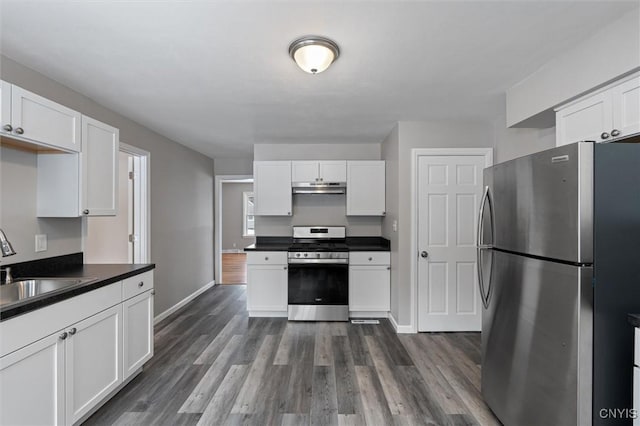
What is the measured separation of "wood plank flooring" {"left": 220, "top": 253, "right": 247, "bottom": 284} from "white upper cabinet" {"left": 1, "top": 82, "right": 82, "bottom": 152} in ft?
14.0

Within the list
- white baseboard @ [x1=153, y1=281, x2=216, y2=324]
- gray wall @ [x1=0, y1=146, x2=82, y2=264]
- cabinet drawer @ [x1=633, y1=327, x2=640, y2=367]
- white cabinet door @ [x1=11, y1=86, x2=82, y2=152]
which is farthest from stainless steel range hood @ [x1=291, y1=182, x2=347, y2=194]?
cabinet drawer @ [x1=633, y1=327, x2=640, y2=367]

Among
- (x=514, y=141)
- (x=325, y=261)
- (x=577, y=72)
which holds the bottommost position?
(x=325, y=261)

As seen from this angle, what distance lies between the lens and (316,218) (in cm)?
462

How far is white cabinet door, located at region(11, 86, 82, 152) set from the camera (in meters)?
1.77

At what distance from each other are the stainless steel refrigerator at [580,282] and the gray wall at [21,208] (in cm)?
323

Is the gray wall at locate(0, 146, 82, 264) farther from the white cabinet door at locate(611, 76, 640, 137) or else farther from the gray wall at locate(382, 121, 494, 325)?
the white cabinet door at locate(611, 76, 640, 137)

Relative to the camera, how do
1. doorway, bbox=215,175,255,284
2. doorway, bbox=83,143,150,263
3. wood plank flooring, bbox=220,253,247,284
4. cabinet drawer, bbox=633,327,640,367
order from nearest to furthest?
cabinet drawer, bbox=633,327,640,367 → doorway, bbox=83,143,150,263 → wood plank flooring, bbox=220,253,247,284 → doorway, bbox=215,175,255,284

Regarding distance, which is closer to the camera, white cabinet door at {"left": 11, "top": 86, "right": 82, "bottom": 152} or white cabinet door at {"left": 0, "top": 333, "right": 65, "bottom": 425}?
white cabinet door at {"left": 0, "top": 333, "right": 65, "bottom": 425}

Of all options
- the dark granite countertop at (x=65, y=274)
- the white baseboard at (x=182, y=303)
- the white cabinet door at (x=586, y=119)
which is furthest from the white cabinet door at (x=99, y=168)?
the white cabinet door at (x=586, y=119)

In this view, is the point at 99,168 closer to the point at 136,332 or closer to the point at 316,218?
the point at 136,332

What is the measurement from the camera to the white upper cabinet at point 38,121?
172 centimetres

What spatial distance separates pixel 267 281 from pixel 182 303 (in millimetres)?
1454

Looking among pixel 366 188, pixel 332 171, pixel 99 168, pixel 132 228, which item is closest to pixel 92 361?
pixel 99 168

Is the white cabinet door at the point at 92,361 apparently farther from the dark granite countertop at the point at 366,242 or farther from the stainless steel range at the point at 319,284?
the dark granite countertop at the point at 366,242
